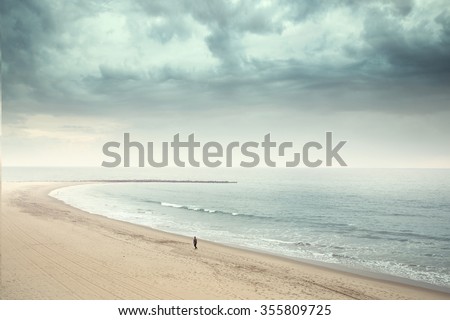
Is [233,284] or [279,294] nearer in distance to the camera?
[279,294]

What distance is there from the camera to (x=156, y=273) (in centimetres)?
1639

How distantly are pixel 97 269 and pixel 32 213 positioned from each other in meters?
24.3

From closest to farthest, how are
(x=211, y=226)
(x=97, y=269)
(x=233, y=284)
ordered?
(x=233, y=284) → (x=97, y=269) → (x=211, y=226)

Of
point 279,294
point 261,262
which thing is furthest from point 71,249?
point 279,294

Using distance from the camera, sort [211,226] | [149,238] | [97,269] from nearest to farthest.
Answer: [97,269], [149,238], [211,226]

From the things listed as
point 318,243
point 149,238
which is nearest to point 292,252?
point 318,243

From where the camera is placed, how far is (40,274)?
15188mm

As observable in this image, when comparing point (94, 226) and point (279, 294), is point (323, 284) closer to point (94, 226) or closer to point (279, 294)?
point (279, 294)

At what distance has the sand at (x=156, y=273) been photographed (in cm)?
1383

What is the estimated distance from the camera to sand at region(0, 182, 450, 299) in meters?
13.8

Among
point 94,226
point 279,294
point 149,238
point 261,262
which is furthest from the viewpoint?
point 94,226

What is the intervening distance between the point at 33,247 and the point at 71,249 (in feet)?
7.75

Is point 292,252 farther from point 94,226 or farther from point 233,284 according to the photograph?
point 94,226

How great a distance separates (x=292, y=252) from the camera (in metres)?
23.8
